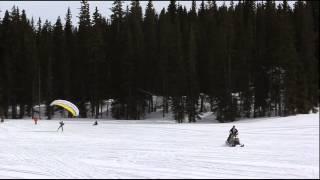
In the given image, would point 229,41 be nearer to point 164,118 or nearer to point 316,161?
point 164,118

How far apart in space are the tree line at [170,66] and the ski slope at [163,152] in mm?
11887

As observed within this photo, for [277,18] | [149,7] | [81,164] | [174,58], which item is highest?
[149,7]

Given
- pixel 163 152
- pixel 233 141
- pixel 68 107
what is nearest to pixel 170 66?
pixel 68 107

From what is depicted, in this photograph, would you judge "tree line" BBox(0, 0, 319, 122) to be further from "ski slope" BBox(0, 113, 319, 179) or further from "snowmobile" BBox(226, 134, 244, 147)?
"snowmobile" BBox(226, 134, 244, 147)

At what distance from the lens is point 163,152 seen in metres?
21.8

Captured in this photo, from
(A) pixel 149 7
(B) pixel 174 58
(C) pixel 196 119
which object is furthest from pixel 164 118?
(A) pixel 149 7

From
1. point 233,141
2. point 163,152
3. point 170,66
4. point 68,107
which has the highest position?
point 170,66

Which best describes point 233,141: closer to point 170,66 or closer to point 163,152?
point 163,152

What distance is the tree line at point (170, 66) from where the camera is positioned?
156 ft

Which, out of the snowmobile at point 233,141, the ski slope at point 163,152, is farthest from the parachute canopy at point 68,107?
the snowmobile at point 233,141

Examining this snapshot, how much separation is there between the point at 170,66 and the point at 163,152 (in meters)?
31.7

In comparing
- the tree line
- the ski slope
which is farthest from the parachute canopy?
the tree line

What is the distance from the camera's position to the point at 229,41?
51.1 m

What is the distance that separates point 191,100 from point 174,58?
595 centimetres
